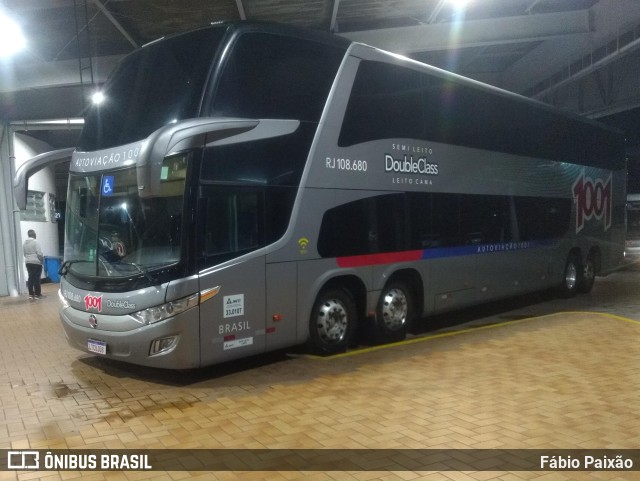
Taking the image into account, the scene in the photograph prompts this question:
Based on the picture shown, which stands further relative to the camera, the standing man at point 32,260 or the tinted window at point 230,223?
the standing man at point 32,260

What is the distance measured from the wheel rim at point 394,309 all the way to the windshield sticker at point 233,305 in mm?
2727

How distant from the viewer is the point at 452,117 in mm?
9859

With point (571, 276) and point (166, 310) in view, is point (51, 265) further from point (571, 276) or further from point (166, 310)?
point (571, 276)

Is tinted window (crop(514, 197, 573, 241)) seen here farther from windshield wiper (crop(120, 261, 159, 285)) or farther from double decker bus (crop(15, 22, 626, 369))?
windshield wiper (crop(120, 261, 159, 285))

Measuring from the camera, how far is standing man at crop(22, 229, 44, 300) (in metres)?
14.5

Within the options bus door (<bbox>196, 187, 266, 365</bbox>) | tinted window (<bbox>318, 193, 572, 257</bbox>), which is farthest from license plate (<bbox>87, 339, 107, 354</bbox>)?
tinted window (<bbox>318, 193, 572, 257</bbox>)

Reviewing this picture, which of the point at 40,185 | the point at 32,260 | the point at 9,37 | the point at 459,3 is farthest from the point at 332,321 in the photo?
the point at 40,185

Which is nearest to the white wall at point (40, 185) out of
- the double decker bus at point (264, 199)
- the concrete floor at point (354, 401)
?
the concrete floor at point (354, 401)

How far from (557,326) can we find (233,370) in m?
5.98

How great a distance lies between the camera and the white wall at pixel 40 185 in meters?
16.2

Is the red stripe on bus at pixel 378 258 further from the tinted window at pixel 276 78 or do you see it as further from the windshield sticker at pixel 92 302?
the windshield sticker at pixel 92 302

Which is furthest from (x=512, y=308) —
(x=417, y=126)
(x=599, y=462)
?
(x=599, y=462)

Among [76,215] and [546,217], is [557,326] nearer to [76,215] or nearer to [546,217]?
[546,217]

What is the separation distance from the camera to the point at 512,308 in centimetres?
1257
